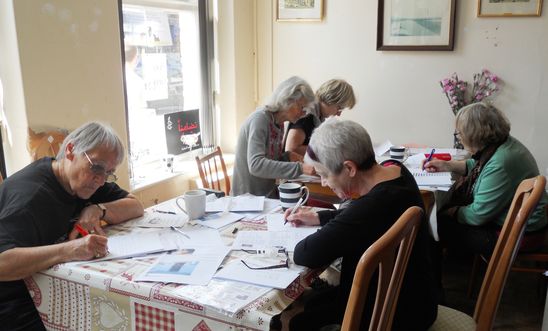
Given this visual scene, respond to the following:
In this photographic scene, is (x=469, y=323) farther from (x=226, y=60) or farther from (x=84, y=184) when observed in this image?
(x=226, y=60)

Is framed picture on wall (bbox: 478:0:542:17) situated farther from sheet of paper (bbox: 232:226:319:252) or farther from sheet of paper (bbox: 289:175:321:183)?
sheet of paper (bbox: 232:226:319:252)

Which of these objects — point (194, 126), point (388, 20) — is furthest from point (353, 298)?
point (388, 20)

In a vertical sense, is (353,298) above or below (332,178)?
below

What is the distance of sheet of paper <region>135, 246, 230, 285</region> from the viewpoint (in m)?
1.27

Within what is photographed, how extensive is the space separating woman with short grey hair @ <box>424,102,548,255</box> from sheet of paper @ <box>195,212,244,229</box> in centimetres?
115

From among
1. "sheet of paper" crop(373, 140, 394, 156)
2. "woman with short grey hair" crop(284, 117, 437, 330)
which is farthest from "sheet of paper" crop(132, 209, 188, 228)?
"sheet of paper" crop(373, 140, 394, 156)

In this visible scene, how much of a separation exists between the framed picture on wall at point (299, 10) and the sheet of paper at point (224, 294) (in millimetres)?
2913

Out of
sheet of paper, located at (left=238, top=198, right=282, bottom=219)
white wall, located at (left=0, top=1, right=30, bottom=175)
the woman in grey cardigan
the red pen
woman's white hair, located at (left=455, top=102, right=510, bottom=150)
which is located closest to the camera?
the red pen

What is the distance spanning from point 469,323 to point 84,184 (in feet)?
4.30

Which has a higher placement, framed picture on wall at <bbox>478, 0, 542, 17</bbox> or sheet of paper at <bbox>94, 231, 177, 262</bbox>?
framed picture on wall at <bbox>478, 0, 542, 17</bbox>

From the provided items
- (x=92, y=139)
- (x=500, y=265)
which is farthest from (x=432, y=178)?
(x=92, y=139)

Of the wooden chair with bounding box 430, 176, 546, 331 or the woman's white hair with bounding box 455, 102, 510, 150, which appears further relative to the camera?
the woman's white hair with bounding box 455, 102, 510, 150

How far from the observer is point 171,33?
3348 mm

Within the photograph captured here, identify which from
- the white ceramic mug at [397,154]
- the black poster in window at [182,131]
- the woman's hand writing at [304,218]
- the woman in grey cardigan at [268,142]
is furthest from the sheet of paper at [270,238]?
the black poster in window at [182,131]
